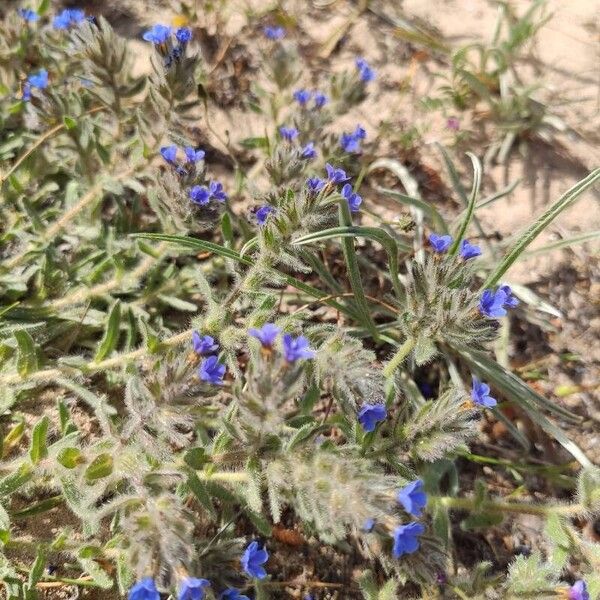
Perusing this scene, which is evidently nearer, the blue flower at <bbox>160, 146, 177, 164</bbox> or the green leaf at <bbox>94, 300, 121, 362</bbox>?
the blue flower at <bbox>160, 146, 177, 164</bbox>

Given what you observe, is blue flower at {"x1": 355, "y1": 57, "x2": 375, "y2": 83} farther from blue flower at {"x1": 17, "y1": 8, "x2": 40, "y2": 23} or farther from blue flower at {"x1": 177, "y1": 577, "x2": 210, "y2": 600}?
blue flower at {"x1": 177, "y1": 577, "x2": 210, "y2": 600}

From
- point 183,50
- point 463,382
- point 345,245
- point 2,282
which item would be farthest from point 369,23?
point 2,282

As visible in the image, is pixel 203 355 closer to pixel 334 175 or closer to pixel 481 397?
pixel 334 175

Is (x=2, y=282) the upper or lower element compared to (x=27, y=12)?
lower

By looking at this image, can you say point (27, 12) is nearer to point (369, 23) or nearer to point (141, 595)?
point (369, 23)

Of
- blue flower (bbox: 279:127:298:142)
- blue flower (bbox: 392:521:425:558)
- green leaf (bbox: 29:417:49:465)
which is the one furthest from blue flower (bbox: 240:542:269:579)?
blue flower (bbox: 279:127:298:142)

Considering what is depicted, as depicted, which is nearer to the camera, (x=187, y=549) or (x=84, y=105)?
(x=187, y=549)
